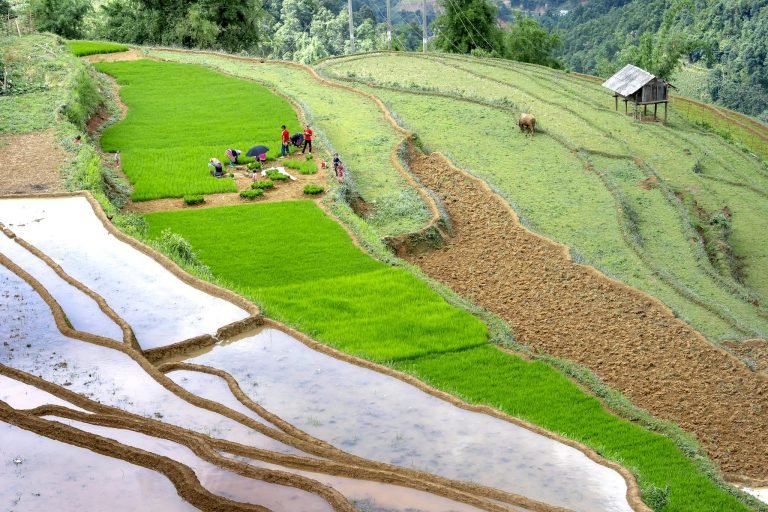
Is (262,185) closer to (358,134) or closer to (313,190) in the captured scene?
(313,190)

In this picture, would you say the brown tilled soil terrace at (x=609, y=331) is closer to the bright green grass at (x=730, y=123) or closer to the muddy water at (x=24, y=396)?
the muddy water at (x=24, y=396)

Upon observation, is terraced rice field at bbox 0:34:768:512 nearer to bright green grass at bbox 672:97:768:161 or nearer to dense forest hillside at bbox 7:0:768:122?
bright green grass at bbox 672:97:768:161

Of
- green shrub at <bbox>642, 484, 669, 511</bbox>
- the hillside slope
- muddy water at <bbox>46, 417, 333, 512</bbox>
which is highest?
muddy water at <bbox>46, 417, 333, 512</bbox>

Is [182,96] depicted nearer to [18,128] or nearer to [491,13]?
[18,128]

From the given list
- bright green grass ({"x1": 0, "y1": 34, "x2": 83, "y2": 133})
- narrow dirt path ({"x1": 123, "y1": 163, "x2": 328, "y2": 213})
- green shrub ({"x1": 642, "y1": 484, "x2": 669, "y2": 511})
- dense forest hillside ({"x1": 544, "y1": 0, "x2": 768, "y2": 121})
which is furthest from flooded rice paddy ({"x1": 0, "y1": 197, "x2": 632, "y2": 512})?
dense forest hillside ({"x1": 544, "y1": 0, "x2": 768, "y2": 121})

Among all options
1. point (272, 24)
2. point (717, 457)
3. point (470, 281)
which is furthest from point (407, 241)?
point (272, 24)
